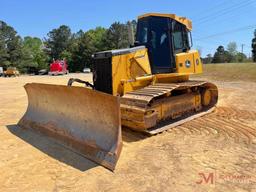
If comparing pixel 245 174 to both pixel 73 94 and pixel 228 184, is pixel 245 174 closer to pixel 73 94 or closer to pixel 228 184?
A: pixel 228 184

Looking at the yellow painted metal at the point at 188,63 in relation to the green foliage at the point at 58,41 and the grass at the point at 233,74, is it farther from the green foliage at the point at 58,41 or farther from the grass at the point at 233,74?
the green foliage at the point at 58,41

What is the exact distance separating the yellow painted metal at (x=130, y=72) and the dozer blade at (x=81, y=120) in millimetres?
1291

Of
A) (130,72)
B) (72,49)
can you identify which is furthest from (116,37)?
(130,72)

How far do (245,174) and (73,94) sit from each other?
3358 millimetres

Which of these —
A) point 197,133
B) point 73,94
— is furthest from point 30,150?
point 197,133

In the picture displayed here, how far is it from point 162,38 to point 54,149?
3.90 metres

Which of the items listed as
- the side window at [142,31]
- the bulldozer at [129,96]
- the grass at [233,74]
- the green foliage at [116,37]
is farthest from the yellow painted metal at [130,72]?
the green foliage at [116,37]

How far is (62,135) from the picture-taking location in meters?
6.03

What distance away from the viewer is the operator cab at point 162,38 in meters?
7.70

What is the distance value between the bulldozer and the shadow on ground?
131 mm

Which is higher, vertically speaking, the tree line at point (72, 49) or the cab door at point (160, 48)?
the tree line at point (72, 49)

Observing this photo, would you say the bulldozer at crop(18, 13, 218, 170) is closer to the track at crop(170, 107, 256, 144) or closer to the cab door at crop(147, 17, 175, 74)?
the cab door at crop(147, 17, 175, 74)

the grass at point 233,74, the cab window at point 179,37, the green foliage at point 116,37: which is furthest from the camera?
the green foliage at point 116,37

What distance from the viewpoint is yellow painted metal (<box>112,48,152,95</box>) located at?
6.97 m
